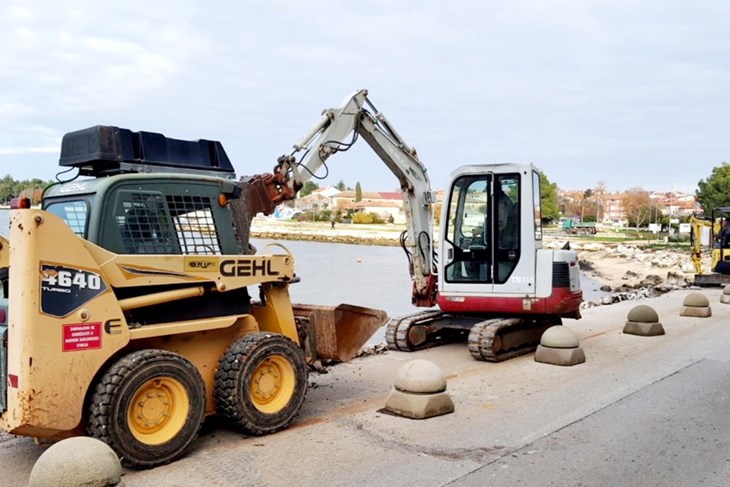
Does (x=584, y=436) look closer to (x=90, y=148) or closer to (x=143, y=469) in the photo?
(x=143, y=469)

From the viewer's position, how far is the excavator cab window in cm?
1075

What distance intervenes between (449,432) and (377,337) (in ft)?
33.4

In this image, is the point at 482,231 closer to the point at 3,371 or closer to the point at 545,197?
the point at 3,371

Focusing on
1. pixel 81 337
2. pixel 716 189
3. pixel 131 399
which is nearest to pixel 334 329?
pixel 131 399

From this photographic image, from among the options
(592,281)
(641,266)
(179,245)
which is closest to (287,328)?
(179,245)

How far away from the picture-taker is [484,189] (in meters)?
10.9

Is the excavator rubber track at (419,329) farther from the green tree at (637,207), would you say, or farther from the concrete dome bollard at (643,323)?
the green tree at (637,207)

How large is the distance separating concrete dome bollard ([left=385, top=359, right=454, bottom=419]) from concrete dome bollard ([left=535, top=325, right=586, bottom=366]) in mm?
3076

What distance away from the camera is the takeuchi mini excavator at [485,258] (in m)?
10.5

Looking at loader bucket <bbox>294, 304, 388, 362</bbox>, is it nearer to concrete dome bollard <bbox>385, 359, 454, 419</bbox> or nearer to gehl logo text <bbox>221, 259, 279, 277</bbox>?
concrete dome bollard <bbox>385, 359, 454, 419</bbox>

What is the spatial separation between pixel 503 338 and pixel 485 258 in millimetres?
1262

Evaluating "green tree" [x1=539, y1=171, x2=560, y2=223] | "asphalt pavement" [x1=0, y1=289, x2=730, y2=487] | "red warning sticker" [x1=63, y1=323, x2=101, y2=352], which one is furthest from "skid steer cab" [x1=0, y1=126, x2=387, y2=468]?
"green tree" [x1=539, y1=171, x2=560, y2=223]

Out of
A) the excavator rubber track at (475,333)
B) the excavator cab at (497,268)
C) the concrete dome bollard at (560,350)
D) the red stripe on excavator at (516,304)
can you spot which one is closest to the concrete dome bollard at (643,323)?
the excavator rubber track at (475,333)

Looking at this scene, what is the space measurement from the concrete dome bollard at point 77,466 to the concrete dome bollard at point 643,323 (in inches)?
405
